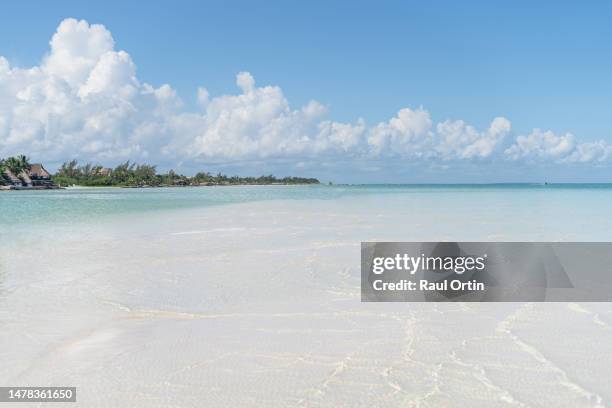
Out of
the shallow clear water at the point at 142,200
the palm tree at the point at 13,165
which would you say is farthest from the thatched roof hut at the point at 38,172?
the shallow clear water at the point at 142,200

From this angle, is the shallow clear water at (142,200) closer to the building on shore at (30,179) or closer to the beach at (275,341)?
the beach at (275,341)

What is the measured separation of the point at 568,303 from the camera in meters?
5.81

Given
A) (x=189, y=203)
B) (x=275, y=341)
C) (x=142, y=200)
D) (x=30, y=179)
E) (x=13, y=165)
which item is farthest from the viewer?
(x=30, y=179)

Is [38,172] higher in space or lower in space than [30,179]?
higher

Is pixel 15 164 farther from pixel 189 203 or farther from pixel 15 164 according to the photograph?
pixel 189 203

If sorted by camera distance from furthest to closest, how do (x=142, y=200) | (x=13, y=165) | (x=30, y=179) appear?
(x=30, y=179), (x=13, y=165), (x=142, y=200)

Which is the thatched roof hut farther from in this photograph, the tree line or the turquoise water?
the turquoise water

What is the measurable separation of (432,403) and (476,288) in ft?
11.9

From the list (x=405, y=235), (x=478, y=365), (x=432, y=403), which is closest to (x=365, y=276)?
(x=478, y=365)

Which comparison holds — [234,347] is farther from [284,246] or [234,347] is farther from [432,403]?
[284,246]

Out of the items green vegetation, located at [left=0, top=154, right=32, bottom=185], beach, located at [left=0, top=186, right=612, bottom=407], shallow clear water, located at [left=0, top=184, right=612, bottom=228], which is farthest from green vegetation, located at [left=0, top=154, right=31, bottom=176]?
beach, located at [left=0, top=186, right=612, bottom=407]

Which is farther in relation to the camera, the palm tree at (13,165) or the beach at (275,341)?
the palm tree at (13,165)

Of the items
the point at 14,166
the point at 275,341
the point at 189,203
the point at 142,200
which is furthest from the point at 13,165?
the point at 275,341

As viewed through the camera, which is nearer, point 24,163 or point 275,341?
point 275,341
